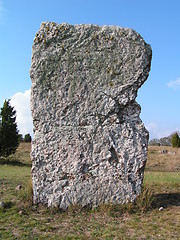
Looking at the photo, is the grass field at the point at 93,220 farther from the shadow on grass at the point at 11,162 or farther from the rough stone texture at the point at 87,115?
the shadow on grass at the point at 11,162

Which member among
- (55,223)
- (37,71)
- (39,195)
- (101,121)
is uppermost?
(37,71)

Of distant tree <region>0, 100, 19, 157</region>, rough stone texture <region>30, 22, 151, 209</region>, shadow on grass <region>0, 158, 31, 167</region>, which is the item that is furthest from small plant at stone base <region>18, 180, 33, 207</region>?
distant tree <region>0, 100, 19, 157</region>

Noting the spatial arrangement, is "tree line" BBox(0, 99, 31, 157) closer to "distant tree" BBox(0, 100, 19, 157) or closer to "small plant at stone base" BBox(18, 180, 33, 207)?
"distant tree" BBox(0, 100, 19, 157)

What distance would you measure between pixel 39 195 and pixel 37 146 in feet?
4.24

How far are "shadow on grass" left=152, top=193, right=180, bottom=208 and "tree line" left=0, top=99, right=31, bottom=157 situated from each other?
59.0 ft

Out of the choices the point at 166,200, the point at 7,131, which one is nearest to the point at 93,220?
the point at 166,200

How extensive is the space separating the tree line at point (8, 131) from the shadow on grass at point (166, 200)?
707 inches

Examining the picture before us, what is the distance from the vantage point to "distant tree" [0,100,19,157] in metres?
23.6

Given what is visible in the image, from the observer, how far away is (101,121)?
7074mm

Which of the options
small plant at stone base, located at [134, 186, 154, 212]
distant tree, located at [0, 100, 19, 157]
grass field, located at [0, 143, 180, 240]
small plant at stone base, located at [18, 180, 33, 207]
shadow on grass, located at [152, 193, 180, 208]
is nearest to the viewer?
grass field, located at [0, 143, 180, 240]

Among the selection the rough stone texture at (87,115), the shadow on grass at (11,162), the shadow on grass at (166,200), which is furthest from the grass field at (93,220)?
the shadow on grass at (11,162)

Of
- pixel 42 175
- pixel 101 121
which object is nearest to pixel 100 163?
pixel 101 121

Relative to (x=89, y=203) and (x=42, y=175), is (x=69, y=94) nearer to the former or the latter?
(x=42, y=175)

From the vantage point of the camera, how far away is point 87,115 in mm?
7059
